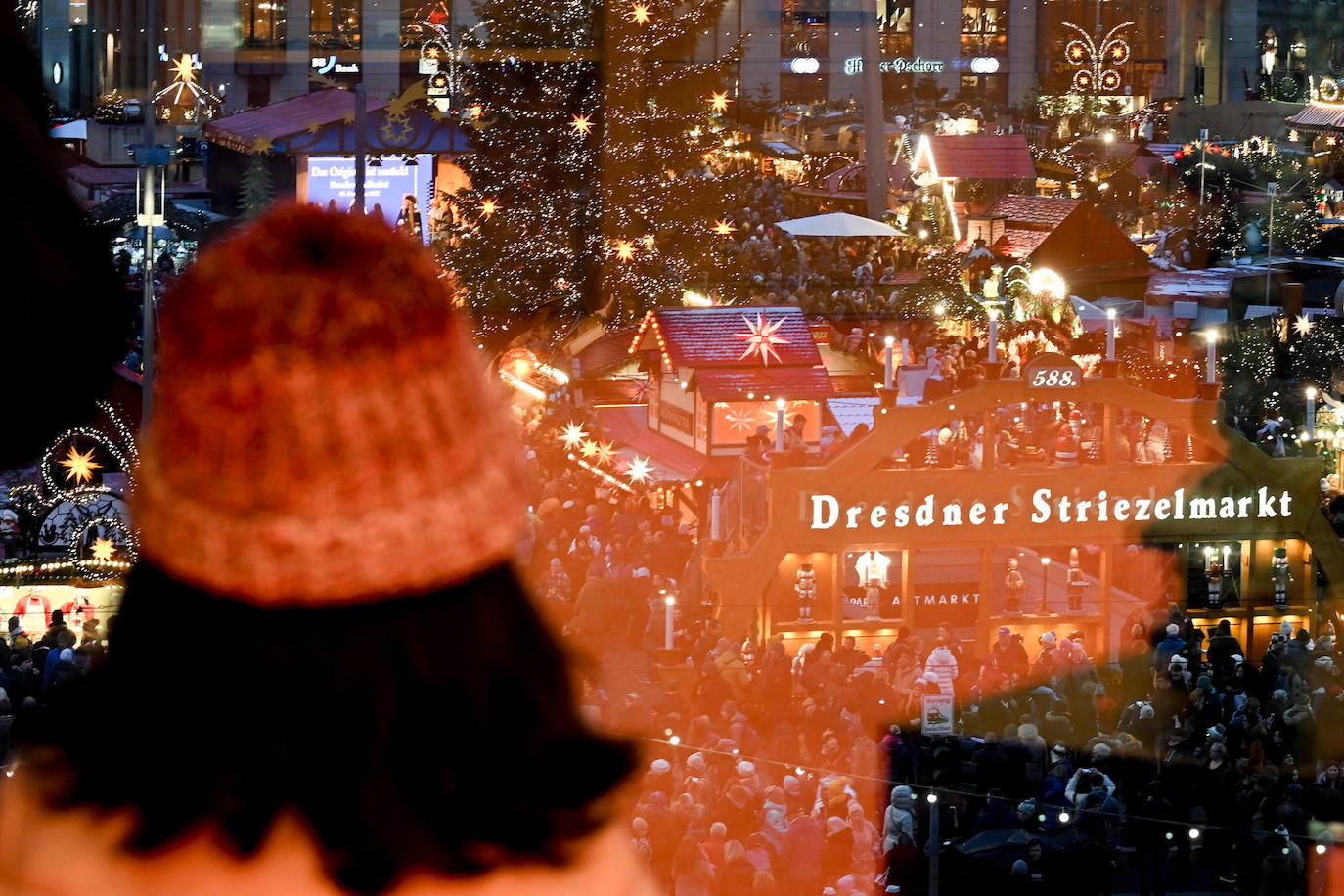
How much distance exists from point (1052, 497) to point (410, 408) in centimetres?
1074

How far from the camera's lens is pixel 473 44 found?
18031 millimetres

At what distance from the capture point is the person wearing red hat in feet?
3.77

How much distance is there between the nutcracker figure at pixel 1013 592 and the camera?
1166 cm

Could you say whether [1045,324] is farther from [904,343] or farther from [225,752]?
[225,752]

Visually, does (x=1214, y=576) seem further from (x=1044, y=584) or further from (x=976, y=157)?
(x=976, y=157)

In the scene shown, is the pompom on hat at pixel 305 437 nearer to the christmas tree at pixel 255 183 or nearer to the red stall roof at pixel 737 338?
the red stall roof at pixel 737 338

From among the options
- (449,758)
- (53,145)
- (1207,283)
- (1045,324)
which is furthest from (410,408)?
(1207,283)

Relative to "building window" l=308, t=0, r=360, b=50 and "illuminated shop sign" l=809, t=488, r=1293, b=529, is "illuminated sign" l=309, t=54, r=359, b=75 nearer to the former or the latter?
"building window" l=308, t=0, r=360, b=50

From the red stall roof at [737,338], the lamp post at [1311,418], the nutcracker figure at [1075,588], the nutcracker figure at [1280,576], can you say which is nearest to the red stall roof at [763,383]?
the red stall roof at [737,338]

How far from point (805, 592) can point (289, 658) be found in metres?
10.1

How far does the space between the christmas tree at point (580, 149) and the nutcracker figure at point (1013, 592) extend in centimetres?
636

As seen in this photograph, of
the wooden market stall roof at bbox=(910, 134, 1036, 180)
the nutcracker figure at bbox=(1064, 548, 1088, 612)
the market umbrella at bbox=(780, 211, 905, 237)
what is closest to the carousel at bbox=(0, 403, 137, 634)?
the nutcracker figure at bbox=(1064, 548, 1088, 612)

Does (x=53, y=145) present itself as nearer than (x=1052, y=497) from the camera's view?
Yes

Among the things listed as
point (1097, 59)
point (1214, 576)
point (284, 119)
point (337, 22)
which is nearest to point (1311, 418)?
point (1214, 576)
